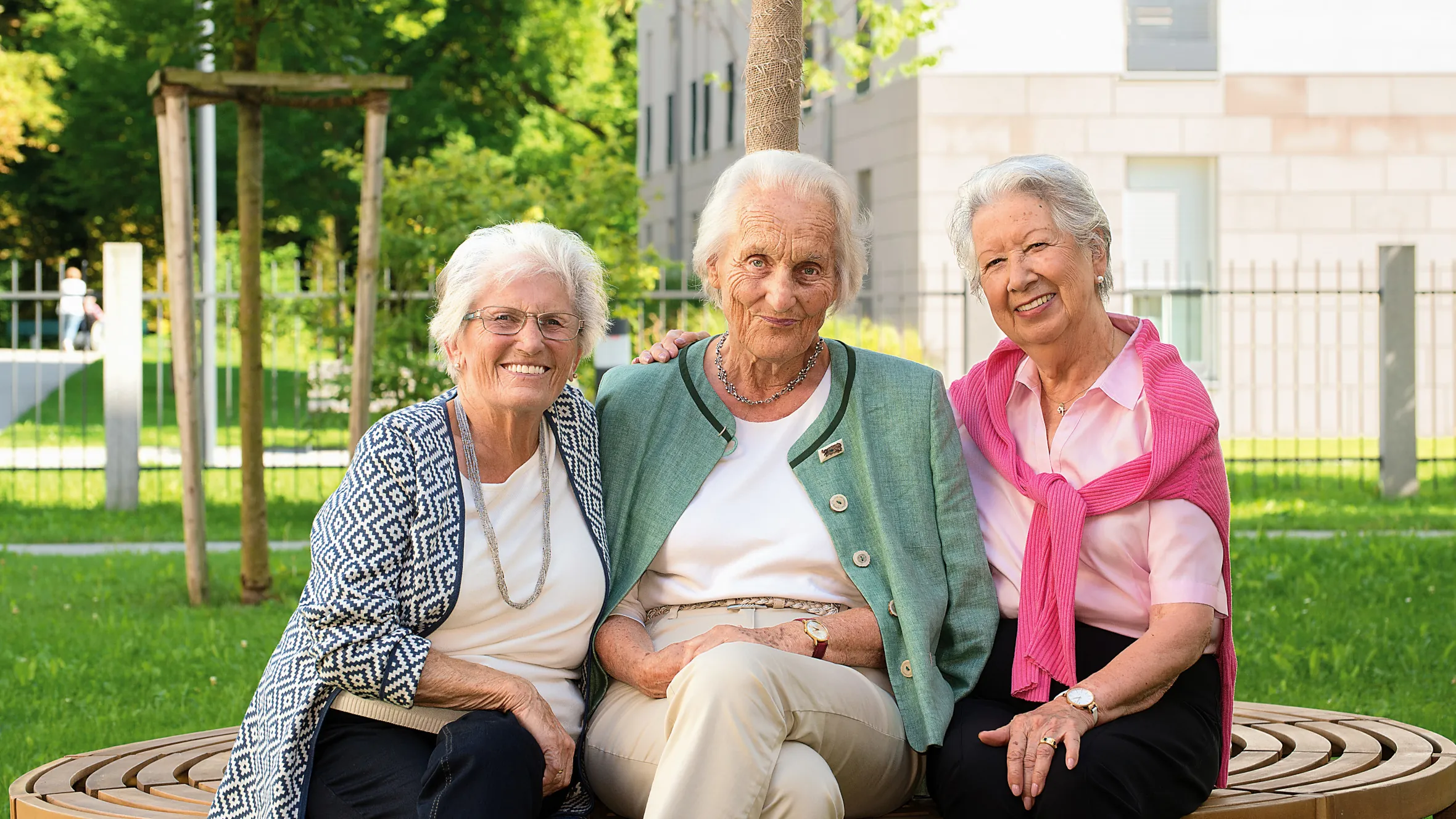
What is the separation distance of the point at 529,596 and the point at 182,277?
3.97 meters

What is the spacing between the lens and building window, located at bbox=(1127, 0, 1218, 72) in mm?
15664

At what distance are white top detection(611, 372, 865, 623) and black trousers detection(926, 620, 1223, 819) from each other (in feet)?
1.35

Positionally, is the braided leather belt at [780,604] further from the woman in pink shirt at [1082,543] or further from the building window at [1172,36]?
the building window at [1172,36]

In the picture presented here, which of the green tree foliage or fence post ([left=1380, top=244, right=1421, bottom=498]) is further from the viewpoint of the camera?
the green tree foliage

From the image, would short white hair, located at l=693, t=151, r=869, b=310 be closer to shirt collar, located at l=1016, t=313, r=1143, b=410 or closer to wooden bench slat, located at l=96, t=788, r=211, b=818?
shirt collar, located at l=1016, t=313, r=1143, b=410

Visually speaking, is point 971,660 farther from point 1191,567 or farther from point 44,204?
point 44,204

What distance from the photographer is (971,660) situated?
3.18 metres

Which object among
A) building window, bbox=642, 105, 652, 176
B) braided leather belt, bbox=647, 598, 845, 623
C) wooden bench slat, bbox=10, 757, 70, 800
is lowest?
wooden bench slat, bbox=10, 757, 70, 800

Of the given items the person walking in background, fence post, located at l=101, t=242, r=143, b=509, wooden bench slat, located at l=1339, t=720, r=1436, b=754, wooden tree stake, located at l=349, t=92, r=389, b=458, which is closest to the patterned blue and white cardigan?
wooden bench slat, located at l=1339, t=720, r=1436, b=754

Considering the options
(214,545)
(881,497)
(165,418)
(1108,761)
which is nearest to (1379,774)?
(1108,761)

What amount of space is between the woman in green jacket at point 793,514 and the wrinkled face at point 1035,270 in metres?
0.27

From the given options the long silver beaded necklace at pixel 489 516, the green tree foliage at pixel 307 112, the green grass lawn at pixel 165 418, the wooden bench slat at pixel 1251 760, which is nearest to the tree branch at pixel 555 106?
the green tree foliage at pixel 307 112

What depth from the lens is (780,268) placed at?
324 cm

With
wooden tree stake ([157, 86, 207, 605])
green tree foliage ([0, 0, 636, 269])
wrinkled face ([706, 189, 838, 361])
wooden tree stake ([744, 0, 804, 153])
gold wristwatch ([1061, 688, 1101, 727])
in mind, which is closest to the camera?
gold wristwatch ([1061, 688, 1101, 727])
